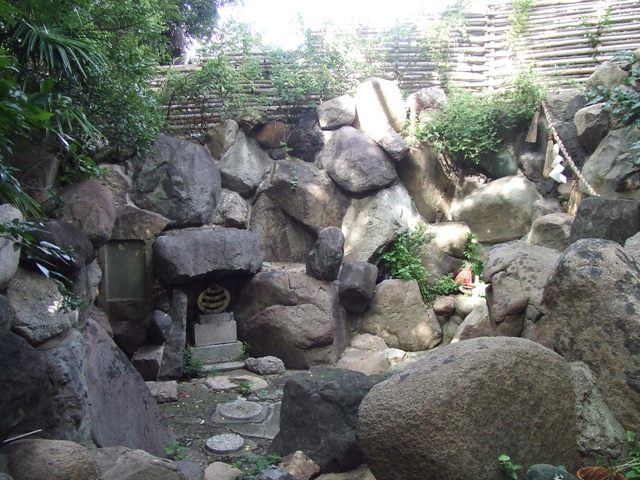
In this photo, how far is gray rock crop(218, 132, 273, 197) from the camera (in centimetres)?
909

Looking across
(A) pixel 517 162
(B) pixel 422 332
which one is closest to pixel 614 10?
(A) pixel 517 162

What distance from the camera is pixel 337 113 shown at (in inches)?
385

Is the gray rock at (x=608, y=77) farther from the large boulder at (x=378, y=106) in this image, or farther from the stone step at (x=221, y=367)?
the stone step at (x=221, y=367)

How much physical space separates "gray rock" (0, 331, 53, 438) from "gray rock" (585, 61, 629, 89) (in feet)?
26.3

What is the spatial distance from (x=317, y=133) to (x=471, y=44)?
351cm

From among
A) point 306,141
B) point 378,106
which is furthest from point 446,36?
point 306,141

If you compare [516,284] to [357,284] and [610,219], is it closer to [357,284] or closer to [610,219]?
[610,219]

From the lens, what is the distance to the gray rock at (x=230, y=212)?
28.6ft

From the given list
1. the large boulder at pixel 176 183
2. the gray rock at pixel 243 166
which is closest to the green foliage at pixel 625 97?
the gray rock at pixel 243 166

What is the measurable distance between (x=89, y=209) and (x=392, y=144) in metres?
5.43

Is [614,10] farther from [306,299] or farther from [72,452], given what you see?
[72,452]

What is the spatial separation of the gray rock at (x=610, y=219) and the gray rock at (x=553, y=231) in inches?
83.6

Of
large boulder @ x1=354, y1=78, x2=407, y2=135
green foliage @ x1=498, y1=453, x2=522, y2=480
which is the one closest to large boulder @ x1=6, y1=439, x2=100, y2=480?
green foliage @ x1=498, y1=453, x2=522, y2=480

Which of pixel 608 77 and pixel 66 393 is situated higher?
pixel 608 77
